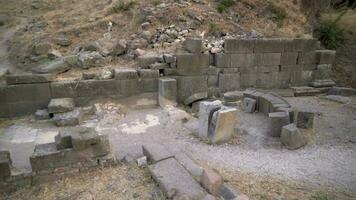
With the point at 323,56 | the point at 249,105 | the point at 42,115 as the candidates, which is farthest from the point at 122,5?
the point at 323,56

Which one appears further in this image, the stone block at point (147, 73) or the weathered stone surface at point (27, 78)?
the stone block at point (147, 73)

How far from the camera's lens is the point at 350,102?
945 centimetres

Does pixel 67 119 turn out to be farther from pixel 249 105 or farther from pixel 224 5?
pixel 224 5

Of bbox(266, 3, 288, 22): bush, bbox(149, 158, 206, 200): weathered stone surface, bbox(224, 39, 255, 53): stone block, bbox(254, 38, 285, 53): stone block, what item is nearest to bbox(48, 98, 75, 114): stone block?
bbox(149, 158, 206, 200): weathered stone surface

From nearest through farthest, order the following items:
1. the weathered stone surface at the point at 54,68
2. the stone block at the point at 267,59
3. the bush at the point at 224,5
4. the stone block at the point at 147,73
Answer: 1. the stone block at the point at 147,73
2. the weathered stone surface at the point at 54,68
3. the stone block at the point at 267,59
4. the bush at the point at 224,5

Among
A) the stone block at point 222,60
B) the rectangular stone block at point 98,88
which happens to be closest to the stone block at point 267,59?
the stone block at point 222,60

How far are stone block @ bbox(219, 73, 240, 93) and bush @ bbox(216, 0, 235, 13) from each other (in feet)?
9.60

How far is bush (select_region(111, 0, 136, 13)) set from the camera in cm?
1172

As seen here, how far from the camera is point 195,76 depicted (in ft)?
31.4

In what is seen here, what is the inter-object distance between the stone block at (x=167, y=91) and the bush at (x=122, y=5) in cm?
442

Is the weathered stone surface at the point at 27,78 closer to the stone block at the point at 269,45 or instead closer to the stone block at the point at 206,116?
the stone block at the point at 206,116

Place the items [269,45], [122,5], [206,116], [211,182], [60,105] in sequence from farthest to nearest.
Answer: [122,5] → [269,45] → [60,105] → [206,116] → [211,182]

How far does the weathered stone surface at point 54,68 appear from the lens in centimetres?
899

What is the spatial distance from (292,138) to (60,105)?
232 inches
